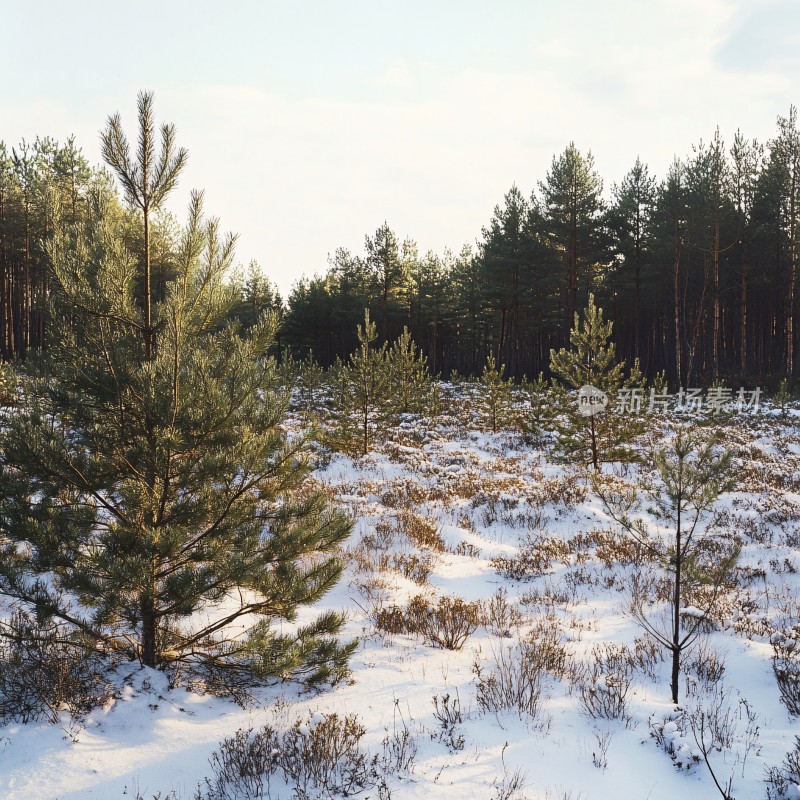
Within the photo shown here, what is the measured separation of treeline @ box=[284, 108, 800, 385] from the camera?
2800 centimetres

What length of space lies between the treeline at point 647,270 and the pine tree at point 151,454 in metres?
26.8

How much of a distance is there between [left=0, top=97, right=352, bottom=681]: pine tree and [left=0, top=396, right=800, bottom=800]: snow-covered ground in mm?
596

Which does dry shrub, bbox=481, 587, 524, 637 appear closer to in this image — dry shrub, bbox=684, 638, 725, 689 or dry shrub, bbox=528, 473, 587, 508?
dry shrub, bbox=684, 638, 725, 689

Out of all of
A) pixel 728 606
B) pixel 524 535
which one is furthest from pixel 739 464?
pixel 728 606

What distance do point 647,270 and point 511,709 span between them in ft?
113

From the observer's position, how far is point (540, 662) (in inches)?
177

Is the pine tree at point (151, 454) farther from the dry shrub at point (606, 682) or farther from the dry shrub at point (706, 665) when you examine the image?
the dry shrub at point (706, 665)

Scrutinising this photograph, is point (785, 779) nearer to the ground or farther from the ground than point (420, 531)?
farther from the ground

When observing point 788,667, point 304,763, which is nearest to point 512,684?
→ point 304,763

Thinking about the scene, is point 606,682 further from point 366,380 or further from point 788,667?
point 366,380

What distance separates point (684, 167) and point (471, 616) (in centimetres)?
3685

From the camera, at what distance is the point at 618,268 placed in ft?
120

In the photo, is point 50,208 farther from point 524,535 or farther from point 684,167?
point 684,167

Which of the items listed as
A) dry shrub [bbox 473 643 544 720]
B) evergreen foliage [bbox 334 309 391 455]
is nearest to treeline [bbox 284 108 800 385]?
evergreen foliage [bbox 334 309 391 455]
